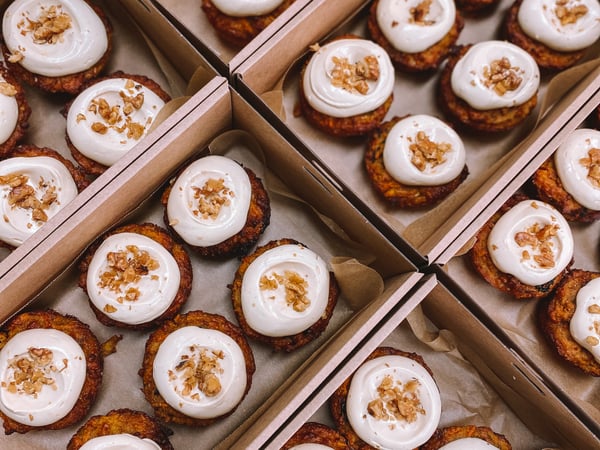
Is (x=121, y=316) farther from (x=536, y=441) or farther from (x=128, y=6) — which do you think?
(x=536, y=441)

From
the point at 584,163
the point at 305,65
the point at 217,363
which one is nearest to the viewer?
the point at 217,363

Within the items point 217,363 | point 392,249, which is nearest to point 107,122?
point 217,363

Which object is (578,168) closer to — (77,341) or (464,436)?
(464,436)

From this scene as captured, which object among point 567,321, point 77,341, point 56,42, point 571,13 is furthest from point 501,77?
point 77,341

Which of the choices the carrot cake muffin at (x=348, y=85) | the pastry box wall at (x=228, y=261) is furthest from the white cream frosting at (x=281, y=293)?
the carrot cake muffin at (x=348, y=85)

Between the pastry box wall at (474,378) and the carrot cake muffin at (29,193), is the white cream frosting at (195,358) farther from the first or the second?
the carrot cake muffin at (29,193)

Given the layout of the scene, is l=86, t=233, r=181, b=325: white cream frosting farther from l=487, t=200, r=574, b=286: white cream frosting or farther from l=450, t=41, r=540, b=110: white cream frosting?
l=450, t=41, r=540, b=110: white cream frosting
